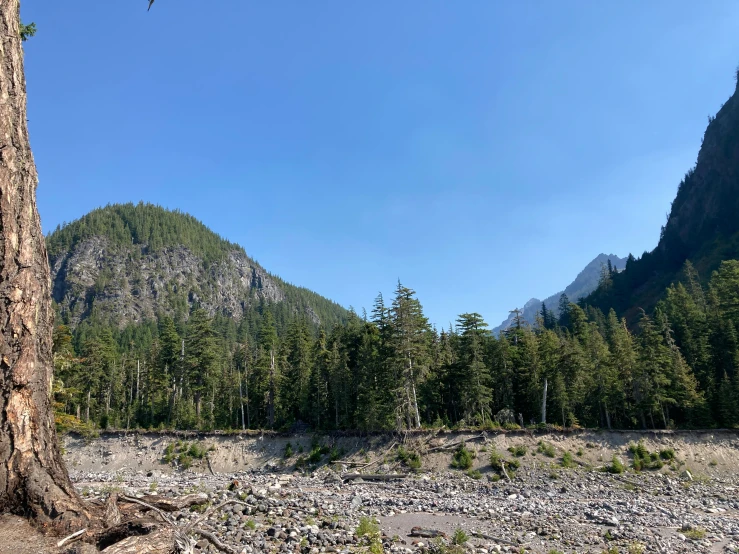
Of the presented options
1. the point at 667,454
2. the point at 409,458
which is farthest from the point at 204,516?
the point at 667,454

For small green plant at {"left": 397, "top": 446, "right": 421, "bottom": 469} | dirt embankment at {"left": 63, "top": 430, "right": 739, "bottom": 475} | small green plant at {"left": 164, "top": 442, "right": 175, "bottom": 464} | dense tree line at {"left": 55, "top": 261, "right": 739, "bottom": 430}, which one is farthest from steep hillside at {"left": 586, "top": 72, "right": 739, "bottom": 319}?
small green plant at {"left": 164, "top": 442, "right": 175, "bottom": 464}

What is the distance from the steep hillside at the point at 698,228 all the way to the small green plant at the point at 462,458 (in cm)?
10103

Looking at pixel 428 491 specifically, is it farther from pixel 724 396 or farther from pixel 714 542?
pixel 724 396

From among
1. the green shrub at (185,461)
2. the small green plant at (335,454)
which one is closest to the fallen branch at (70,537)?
the small green plant at (335,454)

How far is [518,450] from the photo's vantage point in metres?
33.3

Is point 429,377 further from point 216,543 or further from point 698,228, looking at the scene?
point 698,228

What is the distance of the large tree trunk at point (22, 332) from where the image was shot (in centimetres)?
555

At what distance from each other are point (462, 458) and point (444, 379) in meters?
12.9

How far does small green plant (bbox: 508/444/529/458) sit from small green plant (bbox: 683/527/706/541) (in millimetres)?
16138

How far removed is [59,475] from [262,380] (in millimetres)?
48589

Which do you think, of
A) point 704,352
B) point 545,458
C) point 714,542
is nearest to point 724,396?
point 704,352

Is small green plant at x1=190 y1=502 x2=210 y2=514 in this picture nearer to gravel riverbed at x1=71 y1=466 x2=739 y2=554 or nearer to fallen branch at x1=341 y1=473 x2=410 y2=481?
gravel riverbed at x1=71 y1=466 x2=739 y2=554

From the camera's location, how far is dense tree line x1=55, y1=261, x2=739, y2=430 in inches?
1547

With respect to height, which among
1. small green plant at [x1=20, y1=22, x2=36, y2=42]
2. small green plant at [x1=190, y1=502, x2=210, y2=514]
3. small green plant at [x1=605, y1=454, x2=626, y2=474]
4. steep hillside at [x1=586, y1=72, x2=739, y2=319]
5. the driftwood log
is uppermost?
steep hillside at [x1=586, y1=72, x2=739, y2=319]
